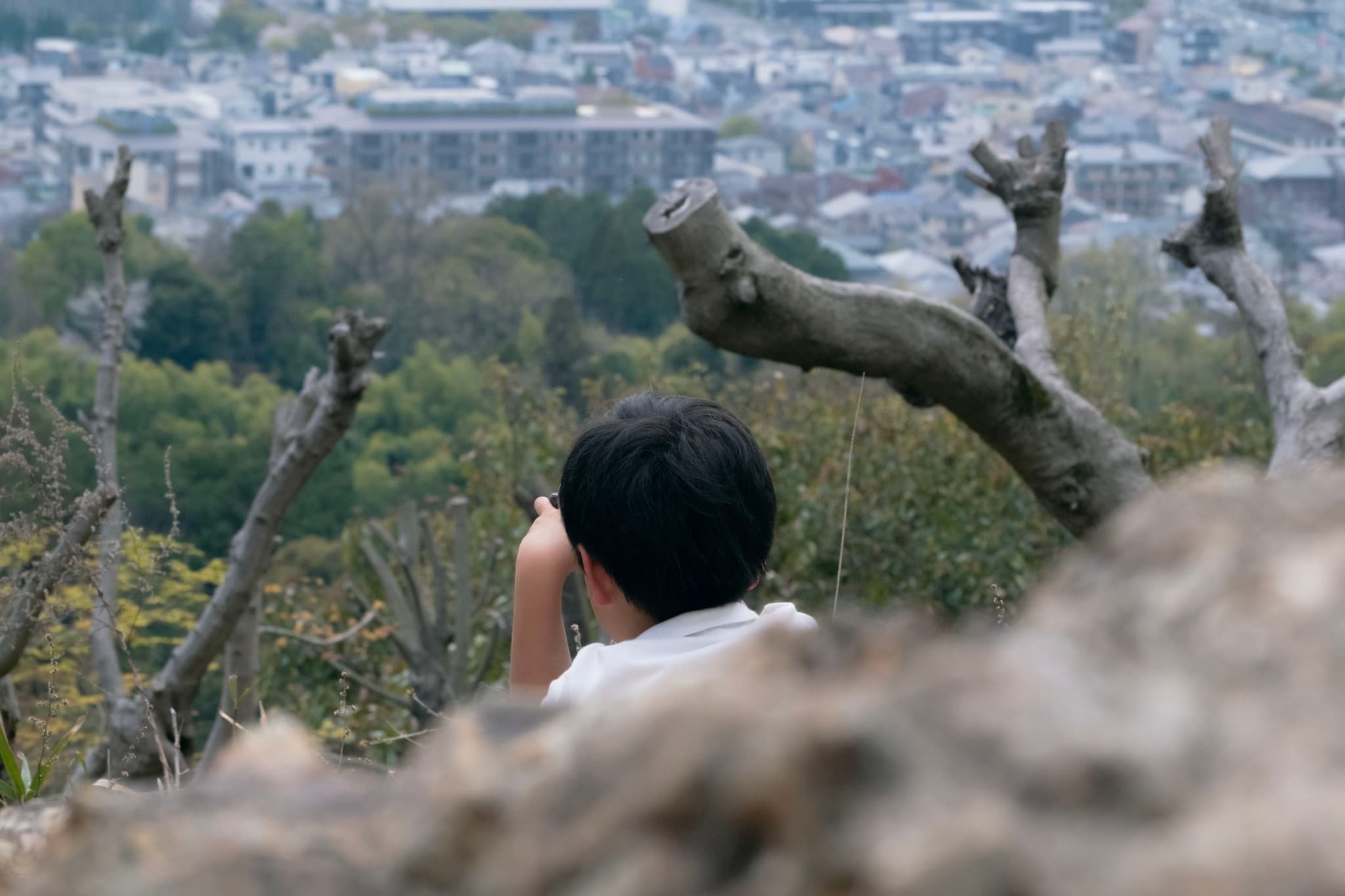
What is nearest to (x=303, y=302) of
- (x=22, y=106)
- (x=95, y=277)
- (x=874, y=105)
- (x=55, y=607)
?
(x=95, y=277)

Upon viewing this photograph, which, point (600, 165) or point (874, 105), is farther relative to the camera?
point (874, 105)

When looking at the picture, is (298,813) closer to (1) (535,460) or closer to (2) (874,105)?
(1) (535,460)

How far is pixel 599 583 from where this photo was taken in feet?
4.97

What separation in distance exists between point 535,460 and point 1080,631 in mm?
7716

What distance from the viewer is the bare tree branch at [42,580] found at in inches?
99.0

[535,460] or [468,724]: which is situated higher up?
[468,724]

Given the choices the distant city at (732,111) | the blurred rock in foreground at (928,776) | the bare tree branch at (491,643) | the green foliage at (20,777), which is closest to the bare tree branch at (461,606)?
the bare tree branch at (491,643)

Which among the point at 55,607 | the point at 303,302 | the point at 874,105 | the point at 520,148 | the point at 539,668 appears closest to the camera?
the point at 539,668

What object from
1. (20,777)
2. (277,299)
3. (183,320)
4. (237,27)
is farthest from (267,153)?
(20,777)

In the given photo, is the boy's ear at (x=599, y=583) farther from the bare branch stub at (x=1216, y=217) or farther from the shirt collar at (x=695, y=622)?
the bare branch stub at (x=1216, y=217)

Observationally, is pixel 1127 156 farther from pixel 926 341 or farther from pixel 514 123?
pixel 926 341

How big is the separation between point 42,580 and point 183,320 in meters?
28.0

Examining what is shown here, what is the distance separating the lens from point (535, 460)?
8195mm

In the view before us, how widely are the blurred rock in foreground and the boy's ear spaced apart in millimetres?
894
